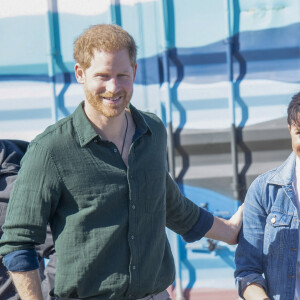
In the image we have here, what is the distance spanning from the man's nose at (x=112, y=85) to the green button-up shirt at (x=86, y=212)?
0.52 feet

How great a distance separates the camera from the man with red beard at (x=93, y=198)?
1924 millimetres

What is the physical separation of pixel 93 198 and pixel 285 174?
748 mm

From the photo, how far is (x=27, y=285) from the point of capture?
192 cm

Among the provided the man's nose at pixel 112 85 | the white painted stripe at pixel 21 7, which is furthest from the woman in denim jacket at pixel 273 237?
the white painted stripe at pixel 21 7

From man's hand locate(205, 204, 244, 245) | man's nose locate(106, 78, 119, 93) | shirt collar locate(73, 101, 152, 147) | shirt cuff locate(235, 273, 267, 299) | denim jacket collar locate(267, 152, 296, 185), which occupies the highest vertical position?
man's nose locate(106, 78, 119, 93)

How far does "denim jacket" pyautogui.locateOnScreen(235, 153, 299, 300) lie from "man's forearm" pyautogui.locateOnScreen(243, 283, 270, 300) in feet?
0.05

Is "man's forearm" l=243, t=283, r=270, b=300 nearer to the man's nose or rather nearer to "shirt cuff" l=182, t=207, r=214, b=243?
"shirt cuff" l=182, t=207, r=214, b=243

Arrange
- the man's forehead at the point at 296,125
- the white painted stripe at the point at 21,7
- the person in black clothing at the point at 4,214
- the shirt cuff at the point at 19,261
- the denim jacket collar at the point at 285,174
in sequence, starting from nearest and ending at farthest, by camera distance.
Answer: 1. the shirt cuff at the point at 19,261
2. the man's forehead at the point at 296,125
3. the denim jacket collar at the point at 285,174
4. the person in black clothing at the point at 4,214
5. the white painted stripe at the point at 21,7

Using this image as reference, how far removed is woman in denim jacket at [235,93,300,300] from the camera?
7.23 ft

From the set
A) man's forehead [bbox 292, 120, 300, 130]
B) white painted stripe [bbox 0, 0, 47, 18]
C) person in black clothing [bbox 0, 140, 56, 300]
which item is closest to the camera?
man's forehead [bbox 292, 120, 300, 130]

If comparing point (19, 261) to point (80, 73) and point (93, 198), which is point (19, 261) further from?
point (80, 73)

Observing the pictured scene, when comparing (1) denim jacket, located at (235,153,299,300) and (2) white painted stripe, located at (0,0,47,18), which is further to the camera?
(2) white painted stripe, located at (0,0,47,18)

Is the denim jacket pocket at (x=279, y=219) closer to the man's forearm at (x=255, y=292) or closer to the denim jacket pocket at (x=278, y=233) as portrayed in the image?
the denim jacket pocket at (x=278, y=233)

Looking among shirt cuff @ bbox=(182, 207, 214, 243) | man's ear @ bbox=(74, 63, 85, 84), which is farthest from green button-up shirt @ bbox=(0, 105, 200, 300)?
shirt cuff @ bbox=(182, 207, 214, 243)
